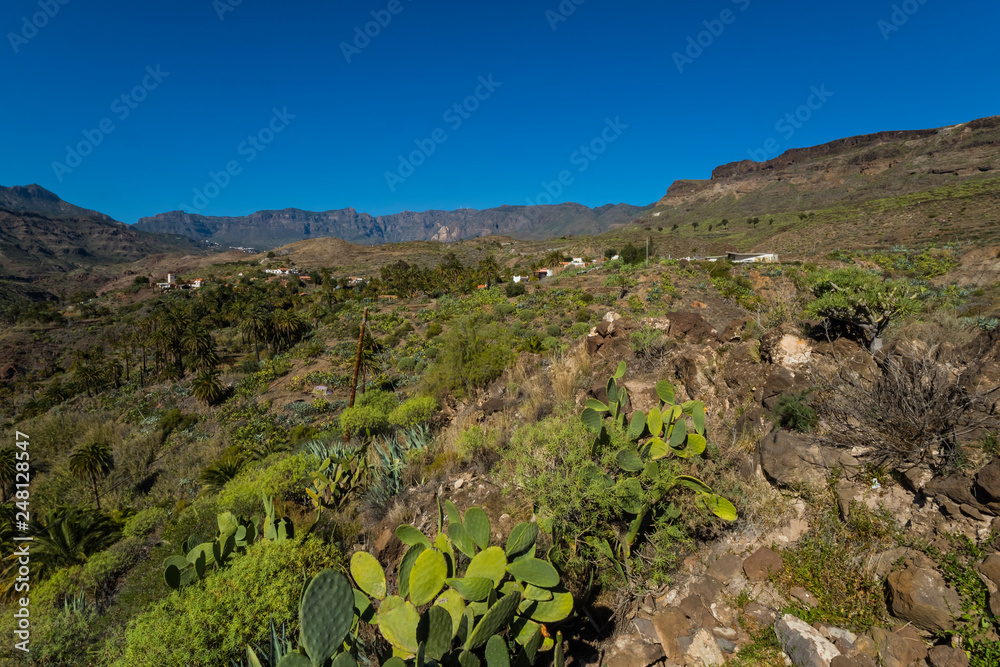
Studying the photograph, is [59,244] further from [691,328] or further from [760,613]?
[760,613]

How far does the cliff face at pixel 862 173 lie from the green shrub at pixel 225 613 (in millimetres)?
97161

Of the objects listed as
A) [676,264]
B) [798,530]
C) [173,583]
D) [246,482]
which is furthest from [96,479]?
[676,264]

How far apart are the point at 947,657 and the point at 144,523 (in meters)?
12.3

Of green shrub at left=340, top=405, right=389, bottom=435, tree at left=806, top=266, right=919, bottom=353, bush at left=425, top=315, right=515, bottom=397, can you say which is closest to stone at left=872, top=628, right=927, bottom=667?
tree at left=806, top=266, right=919, bottom=353

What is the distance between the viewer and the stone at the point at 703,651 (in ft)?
8.21

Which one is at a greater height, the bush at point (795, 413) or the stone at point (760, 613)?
the bush at point (795, 413)

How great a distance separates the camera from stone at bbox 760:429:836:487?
11.3ft

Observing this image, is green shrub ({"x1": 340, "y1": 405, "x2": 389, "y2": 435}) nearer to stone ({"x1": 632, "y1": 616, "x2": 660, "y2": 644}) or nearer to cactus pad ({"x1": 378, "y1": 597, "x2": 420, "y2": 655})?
cactus pad ({"x1": 378, "y1": 597, "x2": 420, "y2": 655})

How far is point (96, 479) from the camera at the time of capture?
1373cm

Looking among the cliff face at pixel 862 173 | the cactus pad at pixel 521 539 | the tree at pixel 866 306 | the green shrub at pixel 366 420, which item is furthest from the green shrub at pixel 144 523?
the cliff face at pixel 862 173

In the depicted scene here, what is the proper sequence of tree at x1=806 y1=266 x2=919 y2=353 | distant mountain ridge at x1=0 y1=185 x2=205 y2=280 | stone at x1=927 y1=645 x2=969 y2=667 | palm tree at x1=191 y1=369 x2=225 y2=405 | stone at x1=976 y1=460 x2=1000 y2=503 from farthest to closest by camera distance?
distant mountain ridge at x1=0 y1=185 x2=205 y2=280 → palm tree at x1=191 y1=369 x2=225 y2=405 → tree at x1=806 y1=266 x2=919 y2=353 → stone at x1=976 y1=460 x2=1000 y2=503 → stone at x1=927 y1=645 x2=969 y2=667

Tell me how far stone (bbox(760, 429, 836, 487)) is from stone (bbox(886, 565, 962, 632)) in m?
0.94

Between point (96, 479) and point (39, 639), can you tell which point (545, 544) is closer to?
point (39, 639)

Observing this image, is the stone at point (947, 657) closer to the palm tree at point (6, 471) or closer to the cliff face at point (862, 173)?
the palm tree at point (6, 471)
